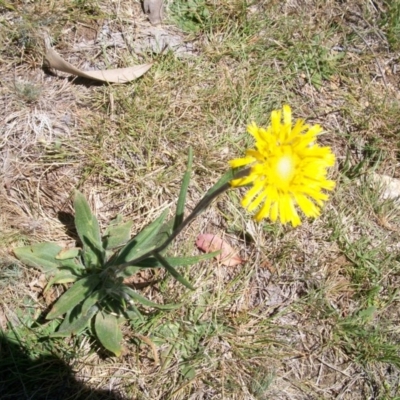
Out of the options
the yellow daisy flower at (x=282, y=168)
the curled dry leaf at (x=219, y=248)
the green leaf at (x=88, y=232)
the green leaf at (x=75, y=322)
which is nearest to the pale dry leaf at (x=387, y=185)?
the curled dry leaf at (x=219, y=248)

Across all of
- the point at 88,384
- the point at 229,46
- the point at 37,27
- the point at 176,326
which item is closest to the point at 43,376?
the point at 88,384

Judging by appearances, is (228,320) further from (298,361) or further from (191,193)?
(191,193)

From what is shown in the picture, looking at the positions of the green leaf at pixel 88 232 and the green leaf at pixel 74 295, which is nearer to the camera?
the green leaf at pixel 74 295

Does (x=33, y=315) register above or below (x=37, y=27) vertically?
below

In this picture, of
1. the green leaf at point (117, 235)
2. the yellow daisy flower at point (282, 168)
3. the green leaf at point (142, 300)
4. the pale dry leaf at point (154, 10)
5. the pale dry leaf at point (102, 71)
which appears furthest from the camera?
the pale dry leaf at point (154, 10)

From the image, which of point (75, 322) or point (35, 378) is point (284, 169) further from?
point (35, 378)

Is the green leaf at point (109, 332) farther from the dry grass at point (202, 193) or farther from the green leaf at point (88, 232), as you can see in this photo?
the green leaf at point (88, 232)
